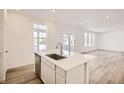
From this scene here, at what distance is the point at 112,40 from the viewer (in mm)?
10281

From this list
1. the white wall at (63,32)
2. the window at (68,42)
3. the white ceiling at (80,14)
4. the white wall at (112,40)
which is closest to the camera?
the white ceiling at (80,14)

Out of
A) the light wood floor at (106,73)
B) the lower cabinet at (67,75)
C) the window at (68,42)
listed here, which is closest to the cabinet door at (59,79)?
the lower cabinet at (67,75)

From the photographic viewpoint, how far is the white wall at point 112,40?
965cm

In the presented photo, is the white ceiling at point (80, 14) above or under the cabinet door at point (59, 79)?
above

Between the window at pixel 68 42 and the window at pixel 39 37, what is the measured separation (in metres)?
1.73

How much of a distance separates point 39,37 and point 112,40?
8487 mm

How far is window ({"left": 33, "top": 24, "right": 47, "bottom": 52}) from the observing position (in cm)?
488

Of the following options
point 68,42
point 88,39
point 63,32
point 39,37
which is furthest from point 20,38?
point 88,39

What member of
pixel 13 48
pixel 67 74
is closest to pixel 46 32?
pixel 13 48

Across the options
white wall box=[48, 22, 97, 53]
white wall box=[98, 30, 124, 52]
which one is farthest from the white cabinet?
white wall box=[98, 30, 124, 52]

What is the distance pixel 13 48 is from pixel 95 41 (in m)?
Result: 9.39

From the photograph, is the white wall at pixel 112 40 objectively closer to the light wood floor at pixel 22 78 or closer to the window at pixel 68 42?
the window at pixel 68 42

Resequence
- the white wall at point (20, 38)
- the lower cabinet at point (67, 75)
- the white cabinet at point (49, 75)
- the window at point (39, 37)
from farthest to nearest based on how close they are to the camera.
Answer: the window at point (39, 37) < the white wall at point (20, 38) < the white cabinet at point (49, 75) < the lower cabinet at point (67, 75)

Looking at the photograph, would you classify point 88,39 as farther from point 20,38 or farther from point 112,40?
point 20,38
